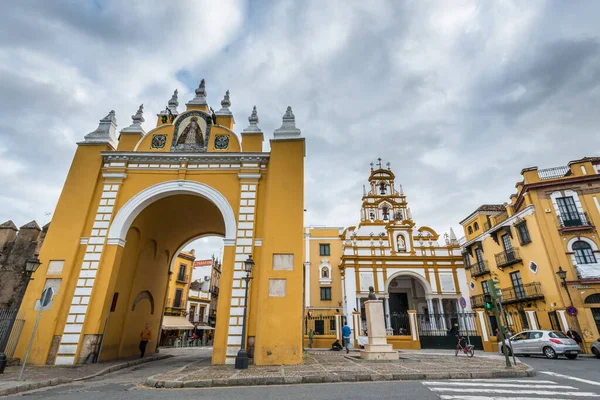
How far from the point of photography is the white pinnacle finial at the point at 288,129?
1222cm

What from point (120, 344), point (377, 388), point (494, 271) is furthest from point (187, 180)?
point (494, 271)

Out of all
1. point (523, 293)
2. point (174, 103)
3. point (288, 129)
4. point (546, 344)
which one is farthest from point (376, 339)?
point (523, 293)

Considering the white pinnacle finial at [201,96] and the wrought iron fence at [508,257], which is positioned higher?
the white pinnacle finial at [201,96]

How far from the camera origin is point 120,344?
1229cm

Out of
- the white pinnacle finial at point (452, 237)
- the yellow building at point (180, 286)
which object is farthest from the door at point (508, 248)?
the yellow building at point (180, 286)

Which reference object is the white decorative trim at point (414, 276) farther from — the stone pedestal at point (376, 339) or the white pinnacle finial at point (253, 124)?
the white pinnacle finial at point (253, 124)

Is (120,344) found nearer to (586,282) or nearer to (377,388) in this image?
(377,388)

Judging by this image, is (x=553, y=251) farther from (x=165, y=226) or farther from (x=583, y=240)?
(x=165, y=226)

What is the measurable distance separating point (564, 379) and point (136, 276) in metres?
14.8

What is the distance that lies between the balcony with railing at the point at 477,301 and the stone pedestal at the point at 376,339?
18.3 m

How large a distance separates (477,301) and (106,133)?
1140 inches

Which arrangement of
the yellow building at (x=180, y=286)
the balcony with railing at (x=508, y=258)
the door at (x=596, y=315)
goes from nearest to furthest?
the door at (x=596, y=315)
the balcony with railing at (x=508, y=258)
the yellow building at (x=180, y=286)

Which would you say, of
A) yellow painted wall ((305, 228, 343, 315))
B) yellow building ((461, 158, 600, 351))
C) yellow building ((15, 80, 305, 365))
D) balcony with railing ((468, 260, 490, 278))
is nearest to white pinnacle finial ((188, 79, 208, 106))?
yellow building ((15, 80, 305, 365))

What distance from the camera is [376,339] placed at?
11.0 m
